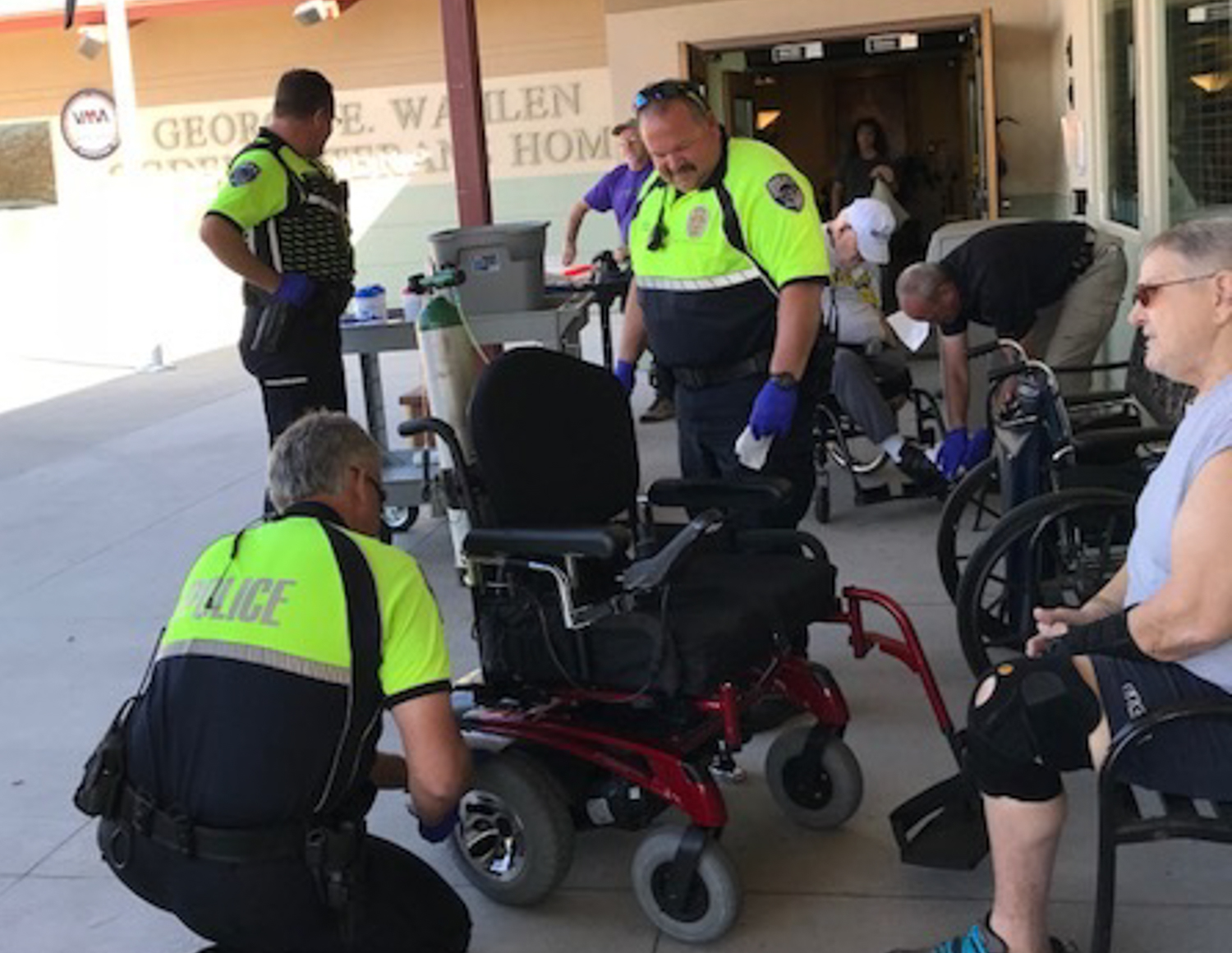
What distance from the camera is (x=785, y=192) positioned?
11.3 feet

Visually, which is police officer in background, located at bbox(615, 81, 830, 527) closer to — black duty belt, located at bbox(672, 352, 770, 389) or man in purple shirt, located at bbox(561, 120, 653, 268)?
black duty belt, located at bbox(672, 352, 770, 389)

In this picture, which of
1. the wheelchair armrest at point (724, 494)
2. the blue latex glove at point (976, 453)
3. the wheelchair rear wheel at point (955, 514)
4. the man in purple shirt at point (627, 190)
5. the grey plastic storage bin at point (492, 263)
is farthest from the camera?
the man in purple shirt at point (627, 190)

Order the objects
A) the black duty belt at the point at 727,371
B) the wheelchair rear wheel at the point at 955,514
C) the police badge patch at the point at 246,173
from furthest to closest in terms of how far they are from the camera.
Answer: the police badge patch at the point at 246,173, the wheelchair rear wheel at the point at 955,514, the black duty belt at the point at 727,371

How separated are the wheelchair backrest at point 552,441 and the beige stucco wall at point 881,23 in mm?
7370

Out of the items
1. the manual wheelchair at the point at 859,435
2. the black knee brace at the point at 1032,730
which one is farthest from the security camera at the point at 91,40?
the black knee brace at the point at 1032,730

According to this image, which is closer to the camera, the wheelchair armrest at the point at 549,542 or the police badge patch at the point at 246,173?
the wheelchair armrest at the point at 549,542

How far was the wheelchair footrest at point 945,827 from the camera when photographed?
2.82m

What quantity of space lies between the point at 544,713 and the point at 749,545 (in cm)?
64

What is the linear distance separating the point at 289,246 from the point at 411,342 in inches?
42.2

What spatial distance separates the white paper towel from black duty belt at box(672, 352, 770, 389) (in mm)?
151

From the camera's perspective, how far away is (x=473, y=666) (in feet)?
14.1

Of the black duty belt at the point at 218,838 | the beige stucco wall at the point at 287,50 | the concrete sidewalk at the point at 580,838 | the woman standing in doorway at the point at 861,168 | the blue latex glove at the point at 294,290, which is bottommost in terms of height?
the concrete sidewalk at the point at 580,838

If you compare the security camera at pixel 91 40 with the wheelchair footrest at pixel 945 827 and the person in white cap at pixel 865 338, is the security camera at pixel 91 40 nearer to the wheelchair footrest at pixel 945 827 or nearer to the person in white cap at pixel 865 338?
the person in white cap at pixel 865 338

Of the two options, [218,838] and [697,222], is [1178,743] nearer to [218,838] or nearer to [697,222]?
[218,838]
